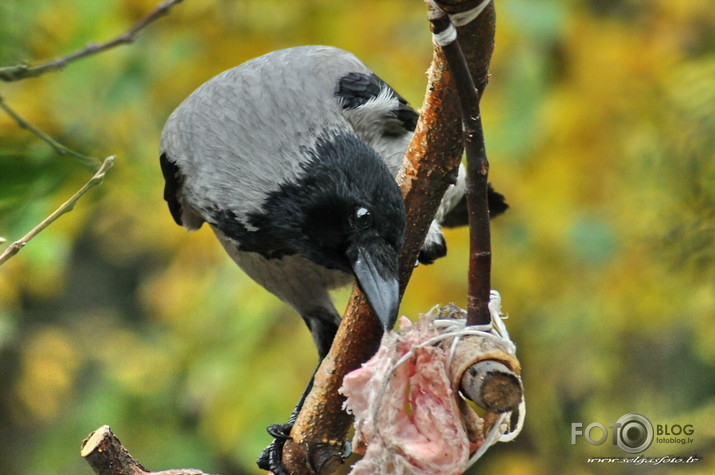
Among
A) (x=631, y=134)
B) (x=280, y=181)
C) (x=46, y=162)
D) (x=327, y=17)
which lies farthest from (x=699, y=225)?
(x=46, y=162)

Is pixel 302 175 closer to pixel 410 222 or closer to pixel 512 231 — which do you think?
pixel 410 222

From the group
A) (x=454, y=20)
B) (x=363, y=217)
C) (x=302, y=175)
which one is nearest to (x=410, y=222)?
(x=363, y=217)

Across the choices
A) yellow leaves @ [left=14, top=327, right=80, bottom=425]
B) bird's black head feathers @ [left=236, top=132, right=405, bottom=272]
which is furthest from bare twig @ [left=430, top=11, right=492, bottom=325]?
yellow leaves @ [left=14, top=327, right=80, bottom=425]

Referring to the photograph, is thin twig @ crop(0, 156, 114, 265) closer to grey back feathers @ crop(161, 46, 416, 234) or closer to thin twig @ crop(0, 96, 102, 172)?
thin twig @ crop(0, 96, 102, 172)

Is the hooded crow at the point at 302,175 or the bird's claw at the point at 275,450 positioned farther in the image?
the bird's claw at the point at 275,450

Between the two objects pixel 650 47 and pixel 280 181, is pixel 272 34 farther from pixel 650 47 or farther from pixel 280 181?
pixel 280 181

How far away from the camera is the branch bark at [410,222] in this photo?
6.27 feet

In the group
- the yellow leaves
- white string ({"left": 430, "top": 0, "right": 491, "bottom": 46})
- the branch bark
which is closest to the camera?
white string ({"left": 430, "top": 0, "right": 491, "bottom": 46})

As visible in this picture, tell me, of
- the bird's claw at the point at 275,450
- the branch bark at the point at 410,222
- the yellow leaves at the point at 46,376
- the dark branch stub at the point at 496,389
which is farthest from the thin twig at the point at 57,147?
the yellow leaves at the point at 46,376

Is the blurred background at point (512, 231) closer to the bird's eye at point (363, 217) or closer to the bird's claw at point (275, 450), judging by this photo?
the bird's claw at point (275, 450)

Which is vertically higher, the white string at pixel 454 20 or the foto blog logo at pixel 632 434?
the white string at pixel 454 20

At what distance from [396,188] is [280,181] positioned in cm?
32

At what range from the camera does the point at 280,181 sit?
7.69ft

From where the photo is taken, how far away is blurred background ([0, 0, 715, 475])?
3652 mm
